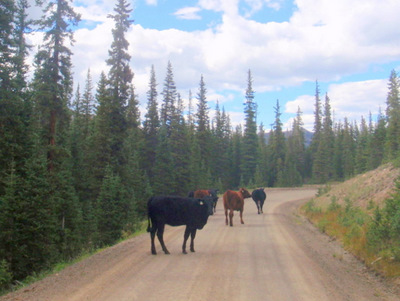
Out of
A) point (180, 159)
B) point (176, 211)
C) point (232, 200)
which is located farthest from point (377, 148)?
point (176, 211)

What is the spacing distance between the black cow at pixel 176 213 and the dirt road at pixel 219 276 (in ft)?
2.29

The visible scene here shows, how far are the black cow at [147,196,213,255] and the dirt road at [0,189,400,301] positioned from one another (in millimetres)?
699

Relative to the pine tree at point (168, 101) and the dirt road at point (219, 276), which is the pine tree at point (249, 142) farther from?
the dirt road at point (219, 276)

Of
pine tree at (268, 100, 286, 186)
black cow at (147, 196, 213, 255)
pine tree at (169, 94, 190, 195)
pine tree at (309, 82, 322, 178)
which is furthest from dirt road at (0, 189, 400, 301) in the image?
pine tree at (309, 82, 322, 178)

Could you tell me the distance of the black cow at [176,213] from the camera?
11.0 m

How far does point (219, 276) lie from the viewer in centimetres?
831

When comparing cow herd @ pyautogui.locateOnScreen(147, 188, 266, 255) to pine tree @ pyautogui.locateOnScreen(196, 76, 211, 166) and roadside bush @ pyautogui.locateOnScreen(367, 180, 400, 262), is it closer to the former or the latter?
roadside bush @ pyautogui.locateOnScreen(367, 180, 400, 262)

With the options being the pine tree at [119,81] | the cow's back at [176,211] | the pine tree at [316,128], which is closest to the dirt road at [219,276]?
the cow's back at [176,211]

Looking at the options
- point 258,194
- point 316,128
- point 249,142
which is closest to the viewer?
point 258,194

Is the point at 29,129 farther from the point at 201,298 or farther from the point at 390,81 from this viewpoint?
the point at 390,81

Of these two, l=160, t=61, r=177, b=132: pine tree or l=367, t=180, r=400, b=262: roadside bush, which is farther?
l=160, t=61, r=177, b=132: pine tree

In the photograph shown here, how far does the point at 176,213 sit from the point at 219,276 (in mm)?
3142

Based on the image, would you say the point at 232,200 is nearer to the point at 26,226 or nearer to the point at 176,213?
the point at 176,213

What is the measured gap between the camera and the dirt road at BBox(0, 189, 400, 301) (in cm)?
710
